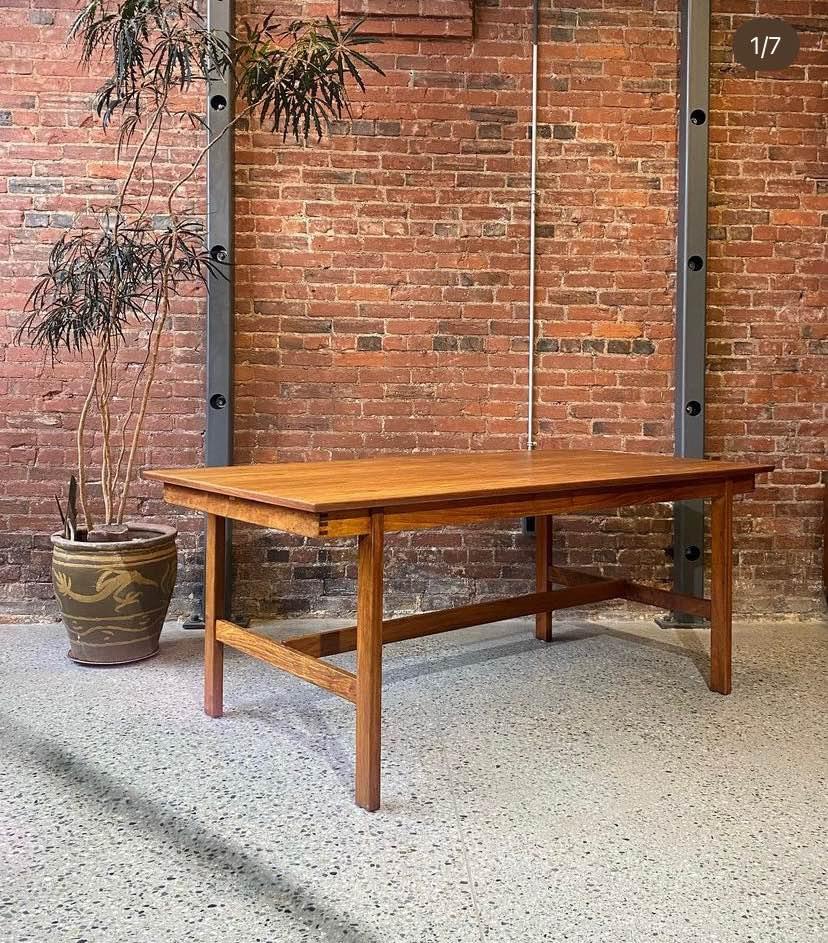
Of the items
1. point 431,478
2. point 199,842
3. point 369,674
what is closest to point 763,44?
point 431,478

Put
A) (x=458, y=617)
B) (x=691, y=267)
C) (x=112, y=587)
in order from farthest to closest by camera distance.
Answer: (x=691, y=267) → (x=112, y=587) → (x=458, y=617)

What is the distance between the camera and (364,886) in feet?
5.99

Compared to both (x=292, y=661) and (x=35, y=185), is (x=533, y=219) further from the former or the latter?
(x=292, y=661)

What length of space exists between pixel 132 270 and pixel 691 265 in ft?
8.20

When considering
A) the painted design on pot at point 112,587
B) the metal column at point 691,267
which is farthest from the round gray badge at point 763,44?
the painted design on pot at point 112,587

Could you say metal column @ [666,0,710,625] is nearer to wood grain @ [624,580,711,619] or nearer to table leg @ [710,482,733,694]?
wood grain @ [624,580,711,619]

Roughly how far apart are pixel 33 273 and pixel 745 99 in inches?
135

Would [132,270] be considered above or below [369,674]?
above

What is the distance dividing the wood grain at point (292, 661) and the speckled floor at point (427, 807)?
0.92 ft

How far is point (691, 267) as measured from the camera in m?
3.99

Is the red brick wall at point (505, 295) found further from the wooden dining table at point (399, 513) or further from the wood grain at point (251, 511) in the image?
the wood grain at point (251, 511)

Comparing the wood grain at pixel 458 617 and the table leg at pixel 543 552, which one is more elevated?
the table leg at pixel 543 552

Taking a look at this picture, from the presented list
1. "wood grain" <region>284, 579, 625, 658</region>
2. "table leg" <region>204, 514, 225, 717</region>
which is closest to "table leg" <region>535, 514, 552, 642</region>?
"wood grain" <region>284, 579, 625, 658</region>

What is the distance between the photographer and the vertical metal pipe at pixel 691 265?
155 inches
